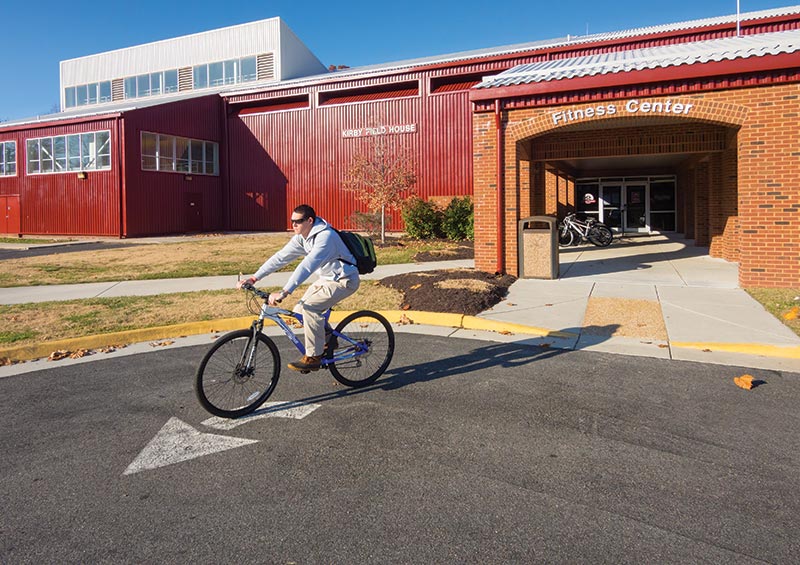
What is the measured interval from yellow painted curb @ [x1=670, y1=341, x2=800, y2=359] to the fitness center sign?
560 cm

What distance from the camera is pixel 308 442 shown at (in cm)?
461

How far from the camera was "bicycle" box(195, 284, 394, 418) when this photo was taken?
5105 mm

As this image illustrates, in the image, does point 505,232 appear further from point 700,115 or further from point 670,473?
point 670,473

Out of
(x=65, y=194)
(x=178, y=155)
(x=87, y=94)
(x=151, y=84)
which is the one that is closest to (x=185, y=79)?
(x=151, y=84)

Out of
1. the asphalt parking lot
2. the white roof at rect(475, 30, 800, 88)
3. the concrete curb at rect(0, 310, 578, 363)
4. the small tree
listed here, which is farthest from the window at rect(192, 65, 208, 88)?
the asphalt parking lot

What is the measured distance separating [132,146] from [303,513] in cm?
2653

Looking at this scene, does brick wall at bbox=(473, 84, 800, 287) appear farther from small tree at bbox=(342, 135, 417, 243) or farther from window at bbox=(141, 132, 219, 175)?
window at bbox=(141, 132, 219, 175)

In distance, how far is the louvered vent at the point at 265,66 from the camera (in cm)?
4016

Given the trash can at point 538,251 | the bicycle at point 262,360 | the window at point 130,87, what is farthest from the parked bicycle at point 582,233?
the window at point 130,87

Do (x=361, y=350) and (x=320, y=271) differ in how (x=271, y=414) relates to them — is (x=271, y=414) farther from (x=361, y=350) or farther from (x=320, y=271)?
(x=320, y=271)

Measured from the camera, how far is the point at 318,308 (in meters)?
5.58

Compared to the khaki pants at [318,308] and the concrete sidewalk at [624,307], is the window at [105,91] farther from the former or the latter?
the khaki pants at [318,308]

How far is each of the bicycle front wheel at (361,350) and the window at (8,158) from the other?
102ft

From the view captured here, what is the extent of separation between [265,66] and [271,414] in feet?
128
